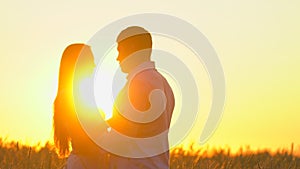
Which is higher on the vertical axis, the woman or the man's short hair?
the man's short hair

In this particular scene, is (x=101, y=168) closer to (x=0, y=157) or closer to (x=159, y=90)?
(x=159, y=90)

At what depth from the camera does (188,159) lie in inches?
563

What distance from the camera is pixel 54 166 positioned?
12.7 m

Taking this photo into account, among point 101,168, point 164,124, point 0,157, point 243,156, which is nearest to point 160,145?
point 164,124

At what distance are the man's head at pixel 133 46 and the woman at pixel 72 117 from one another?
0.68 meters

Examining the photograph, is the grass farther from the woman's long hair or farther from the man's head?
the man's head

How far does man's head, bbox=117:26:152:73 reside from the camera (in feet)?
29.2

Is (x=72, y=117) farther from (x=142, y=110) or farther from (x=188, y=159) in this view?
(x=188, y=159)

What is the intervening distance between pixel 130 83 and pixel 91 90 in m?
1.00

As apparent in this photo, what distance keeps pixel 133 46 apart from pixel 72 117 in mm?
1217

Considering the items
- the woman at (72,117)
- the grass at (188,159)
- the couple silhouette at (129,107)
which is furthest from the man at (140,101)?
the grass at (188,159)

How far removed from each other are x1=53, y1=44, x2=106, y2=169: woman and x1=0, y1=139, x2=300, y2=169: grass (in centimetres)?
284

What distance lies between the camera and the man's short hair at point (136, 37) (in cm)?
892

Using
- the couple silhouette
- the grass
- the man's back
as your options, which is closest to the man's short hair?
the couple silhouette
